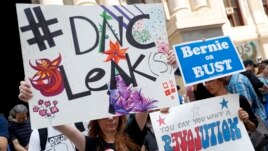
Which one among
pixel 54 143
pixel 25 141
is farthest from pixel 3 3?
pixel 54 143

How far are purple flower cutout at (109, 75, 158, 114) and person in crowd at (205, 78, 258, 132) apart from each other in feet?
2.54

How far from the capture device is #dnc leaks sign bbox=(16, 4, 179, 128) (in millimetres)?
2928

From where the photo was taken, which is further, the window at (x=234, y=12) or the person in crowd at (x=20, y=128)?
the window at (x=234, y=12)

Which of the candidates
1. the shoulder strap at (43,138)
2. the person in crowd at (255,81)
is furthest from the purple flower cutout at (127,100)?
A: the person in crowd at (255,81)

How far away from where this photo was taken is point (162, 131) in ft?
11.1

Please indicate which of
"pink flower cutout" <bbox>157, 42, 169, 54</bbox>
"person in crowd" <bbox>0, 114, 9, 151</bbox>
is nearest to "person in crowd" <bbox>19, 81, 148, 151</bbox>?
"pink flower cutout" <bbox>157, 42, 169, 54</bbox>

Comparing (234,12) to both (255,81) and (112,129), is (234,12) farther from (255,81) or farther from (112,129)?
(112,129)

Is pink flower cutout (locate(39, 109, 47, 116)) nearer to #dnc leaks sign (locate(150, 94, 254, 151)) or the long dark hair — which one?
the long dark hair

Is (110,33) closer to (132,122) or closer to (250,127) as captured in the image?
(132,122)

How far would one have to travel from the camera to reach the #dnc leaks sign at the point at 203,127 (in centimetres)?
338

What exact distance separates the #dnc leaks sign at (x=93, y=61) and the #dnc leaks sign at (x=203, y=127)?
0.19m

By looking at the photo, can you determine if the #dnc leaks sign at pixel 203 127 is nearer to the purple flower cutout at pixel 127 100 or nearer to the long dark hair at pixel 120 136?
the purple flower cutout at pixel 127 100

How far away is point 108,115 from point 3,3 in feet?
47.6

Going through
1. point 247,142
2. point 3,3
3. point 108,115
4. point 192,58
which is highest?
point 3,3
